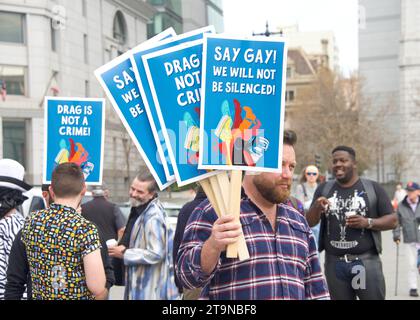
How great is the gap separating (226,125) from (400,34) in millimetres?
65676

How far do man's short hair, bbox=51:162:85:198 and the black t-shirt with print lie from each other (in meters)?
3.06

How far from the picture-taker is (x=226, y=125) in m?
3.43

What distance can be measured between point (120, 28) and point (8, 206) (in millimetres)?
46709

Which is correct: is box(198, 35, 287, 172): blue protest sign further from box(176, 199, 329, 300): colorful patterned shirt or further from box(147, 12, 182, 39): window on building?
box(147, 12, 182, 39): window on building

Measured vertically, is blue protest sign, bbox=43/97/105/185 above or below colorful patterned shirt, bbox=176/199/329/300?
above

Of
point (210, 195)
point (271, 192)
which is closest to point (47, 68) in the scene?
point (271, 192)

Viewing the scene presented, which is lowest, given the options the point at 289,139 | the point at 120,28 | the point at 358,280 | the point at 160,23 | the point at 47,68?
the point at 358,280

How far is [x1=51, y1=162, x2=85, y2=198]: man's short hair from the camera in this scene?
4328 millimetres

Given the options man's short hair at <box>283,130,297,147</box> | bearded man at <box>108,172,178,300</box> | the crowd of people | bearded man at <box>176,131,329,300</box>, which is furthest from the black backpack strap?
bearded man at <box>176,131,329,300</box>

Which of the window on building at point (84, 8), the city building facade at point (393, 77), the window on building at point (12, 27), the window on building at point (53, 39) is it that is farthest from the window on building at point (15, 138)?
the city building facade at point (393, 77)

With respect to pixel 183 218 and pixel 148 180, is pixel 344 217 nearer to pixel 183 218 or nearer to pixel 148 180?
pixel 183 218

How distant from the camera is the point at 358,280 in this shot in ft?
22.0

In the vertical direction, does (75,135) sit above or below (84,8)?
below
